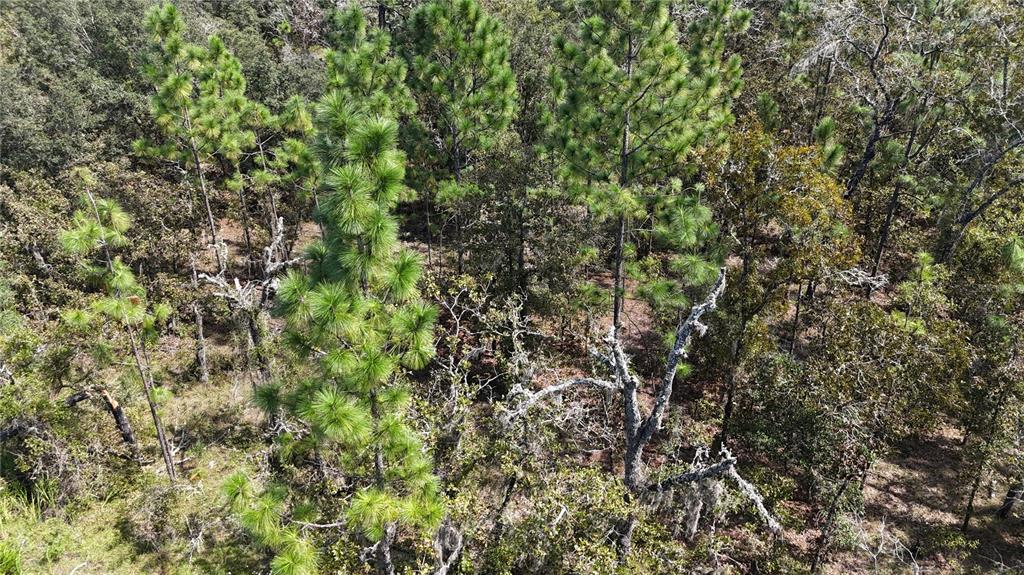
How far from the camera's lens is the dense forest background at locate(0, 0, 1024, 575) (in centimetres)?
703

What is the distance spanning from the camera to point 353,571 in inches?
327

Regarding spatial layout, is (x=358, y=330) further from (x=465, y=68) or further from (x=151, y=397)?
(x=465, y=68)

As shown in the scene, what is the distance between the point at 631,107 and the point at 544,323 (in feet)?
22.5

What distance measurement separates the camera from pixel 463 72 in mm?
13633

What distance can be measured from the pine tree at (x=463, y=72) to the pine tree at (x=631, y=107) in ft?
6.93

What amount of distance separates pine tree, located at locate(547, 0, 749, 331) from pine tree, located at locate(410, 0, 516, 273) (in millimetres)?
2111

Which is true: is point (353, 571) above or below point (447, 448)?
below

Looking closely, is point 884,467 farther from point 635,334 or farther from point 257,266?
point 257,266

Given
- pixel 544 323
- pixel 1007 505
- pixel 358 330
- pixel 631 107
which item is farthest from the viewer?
pixel 544 323

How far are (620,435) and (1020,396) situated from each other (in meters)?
6.80

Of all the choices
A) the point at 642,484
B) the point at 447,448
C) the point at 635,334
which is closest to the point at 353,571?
the point at 447,448

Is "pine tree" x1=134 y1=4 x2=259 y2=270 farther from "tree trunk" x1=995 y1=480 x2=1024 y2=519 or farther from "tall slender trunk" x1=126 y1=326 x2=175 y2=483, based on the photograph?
"tree trunk" x1=995 y1=480 x2=1024 y2=519

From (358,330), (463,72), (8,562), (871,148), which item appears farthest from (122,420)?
(871,148)

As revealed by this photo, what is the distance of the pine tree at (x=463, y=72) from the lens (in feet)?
42.7
